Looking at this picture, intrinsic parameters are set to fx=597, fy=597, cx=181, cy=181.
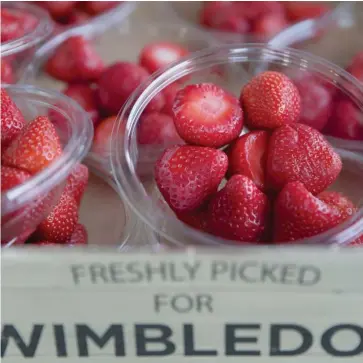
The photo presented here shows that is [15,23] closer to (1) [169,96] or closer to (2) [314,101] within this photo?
(1) [169,96]

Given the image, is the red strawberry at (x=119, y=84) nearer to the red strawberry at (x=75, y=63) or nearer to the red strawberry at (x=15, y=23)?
the red strawberry at (x=75, y=63)

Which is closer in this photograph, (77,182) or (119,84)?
(77,182)

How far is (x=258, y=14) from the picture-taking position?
1312 millimetres

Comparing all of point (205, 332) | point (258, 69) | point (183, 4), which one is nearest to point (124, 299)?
point (205, 332)

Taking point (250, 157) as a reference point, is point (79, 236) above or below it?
below

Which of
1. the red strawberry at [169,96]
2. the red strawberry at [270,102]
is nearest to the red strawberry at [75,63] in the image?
the red strawberry at [169,96]

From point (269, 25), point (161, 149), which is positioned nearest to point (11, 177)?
point (161, 149)

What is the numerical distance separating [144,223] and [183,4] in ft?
2.57

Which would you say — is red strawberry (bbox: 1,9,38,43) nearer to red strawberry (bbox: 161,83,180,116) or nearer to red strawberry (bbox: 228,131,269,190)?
red strawberry (bbox: 161,83,180,116)

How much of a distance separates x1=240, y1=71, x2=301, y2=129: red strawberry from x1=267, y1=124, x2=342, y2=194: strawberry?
0.03 metres

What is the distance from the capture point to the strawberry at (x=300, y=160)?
79 cm

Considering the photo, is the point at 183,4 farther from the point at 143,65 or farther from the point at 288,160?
the point at 288,160

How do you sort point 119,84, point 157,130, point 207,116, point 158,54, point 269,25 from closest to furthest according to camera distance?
point 207,116, point 157,130, point 119,84, point 158,54, point 269,25

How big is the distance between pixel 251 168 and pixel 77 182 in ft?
0.83
